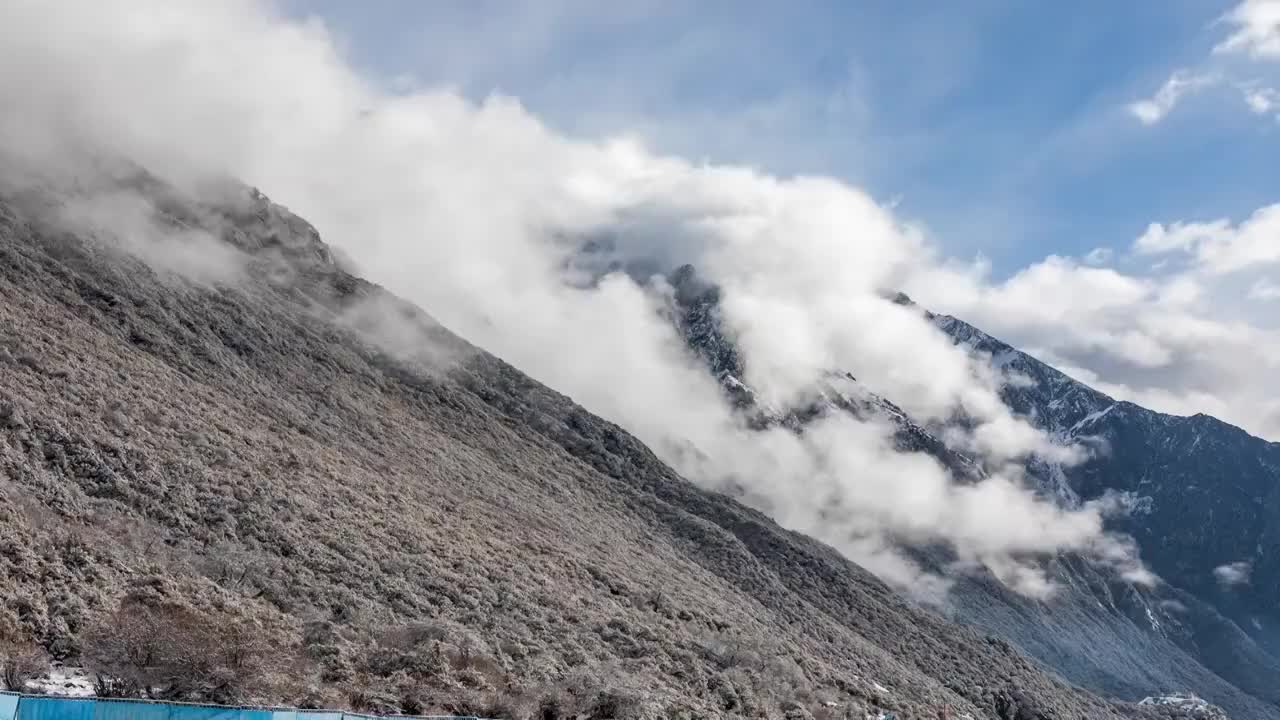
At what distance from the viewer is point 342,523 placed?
46.7 m

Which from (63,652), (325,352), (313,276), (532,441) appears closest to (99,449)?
(63,652)

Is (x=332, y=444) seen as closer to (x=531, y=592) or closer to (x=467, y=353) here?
(x=531, y=592)

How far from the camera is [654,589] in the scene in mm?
62219

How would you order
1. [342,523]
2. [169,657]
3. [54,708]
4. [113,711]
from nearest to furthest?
[54,708]
[113,711]
[169,657]
[342,523]

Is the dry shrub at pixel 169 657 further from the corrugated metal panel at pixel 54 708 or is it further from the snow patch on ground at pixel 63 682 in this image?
the corrugated metal panel at pixel 54 708

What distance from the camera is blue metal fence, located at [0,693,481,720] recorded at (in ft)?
53.1

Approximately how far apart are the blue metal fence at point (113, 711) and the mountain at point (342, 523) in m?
7.38

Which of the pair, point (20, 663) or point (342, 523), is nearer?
point (20, 663)

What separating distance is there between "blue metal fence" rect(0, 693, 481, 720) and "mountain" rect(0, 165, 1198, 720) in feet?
24.2

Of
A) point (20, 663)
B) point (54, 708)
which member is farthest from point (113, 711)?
point (20, 663)

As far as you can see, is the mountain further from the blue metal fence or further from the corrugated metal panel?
the corrugated metal panel

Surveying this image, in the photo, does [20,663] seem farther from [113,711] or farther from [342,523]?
[342,523]

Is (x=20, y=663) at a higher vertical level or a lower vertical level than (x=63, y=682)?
higher

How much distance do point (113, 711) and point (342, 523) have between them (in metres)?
29.8
